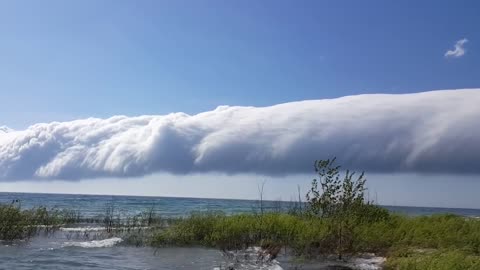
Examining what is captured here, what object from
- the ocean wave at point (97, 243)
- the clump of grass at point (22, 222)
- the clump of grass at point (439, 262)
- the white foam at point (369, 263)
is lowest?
the white foam at point (369, 263)

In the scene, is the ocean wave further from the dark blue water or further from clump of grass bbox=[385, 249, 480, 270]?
clump of grass bbox=[385, 249, 480, 270]

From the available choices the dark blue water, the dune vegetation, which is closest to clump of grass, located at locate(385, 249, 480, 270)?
the dune vegetation

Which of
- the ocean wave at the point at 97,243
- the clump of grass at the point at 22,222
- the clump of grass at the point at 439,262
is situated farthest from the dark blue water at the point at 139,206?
the clump of grass at the point at 439,262

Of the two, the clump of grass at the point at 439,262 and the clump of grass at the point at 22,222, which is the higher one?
the clump of grass at the point at 22,222

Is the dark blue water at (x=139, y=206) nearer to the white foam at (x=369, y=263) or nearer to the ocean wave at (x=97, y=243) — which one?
the ocean wave at (x=97, y=243)

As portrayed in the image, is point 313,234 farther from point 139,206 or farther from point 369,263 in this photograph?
point 139,206

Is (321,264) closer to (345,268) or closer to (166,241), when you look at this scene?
(345,268)

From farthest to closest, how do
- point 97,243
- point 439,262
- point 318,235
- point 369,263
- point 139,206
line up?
point 139,206, point 97,243, point 318,235, point 369,263, point 439,262

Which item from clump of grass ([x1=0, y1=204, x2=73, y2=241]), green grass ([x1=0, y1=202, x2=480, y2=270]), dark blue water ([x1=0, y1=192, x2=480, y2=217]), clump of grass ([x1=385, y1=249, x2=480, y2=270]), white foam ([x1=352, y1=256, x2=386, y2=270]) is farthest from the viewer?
dark blue water ([x1=0, y1=192, x2=480, y2=217])

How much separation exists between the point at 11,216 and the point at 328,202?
14854 mm

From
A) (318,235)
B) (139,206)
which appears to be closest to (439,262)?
(318,235)

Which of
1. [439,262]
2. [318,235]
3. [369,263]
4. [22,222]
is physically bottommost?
[369,263]

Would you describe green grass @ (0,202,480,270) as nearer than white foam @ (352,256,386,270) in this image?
No

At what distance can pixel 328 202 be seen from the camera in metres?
20.1
